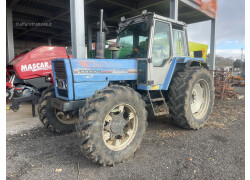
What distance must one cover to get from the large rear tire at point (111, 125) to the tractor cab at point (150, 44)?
0.88 meters

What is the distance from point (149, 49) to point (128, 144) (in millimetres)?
1929

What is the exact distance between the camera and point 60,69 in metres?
3.13

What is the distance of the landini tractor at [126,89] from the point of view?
2.60m

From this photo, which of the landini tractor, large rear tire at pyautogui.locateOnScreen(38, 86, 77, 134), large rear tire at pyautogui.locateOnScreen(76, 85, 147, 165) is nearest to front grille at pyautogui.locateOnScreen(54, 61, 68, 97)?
the landini tractor

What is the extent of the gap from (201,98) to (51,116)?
12.3 feet

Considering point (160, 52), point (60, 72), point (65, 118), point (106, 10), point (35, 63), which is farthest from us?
point (106, 10)

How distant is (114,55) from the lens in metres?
4.14

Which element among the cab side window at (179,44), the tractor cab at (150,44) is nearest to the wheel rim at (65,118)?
the tractor cab at (150,44)

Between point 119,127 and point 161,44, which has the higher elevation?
point 161,44

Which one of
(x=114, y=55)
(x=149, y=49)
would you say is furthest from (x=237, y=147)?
(x=114, y=55)

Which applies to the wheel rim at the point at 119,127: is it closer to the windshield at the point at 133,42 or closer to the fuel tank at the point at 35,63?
the windshield at the point at 133,42

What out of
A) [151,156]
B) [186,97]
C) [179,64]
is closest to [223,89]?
[179,64]

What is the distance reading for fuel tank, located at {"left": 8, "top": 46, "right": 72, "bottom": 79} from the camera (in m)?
6.45

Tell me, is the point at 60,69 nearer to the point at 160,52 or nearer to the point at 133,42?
the point at 133,42
